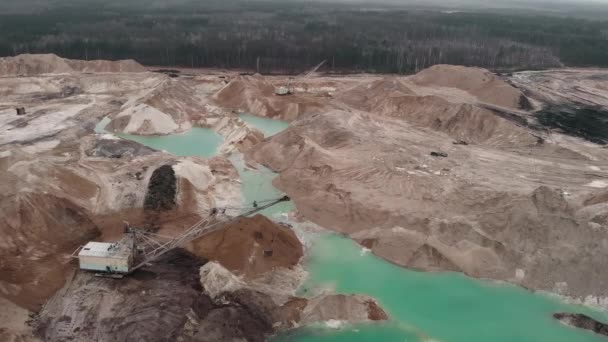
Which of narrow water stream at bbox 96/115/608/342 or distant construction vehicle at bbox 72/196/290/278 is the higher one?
distant construction vehicle at bbox 72/196/290/278

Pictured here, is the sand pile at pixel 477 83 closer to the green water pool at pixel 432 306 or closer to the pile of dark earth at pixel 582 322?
the green water pool at pixel 432 306

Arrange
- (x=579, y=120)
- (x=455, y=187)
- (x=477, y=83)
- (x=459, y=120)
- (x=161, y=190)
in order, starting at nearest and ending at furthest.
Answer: (x=161, y=190)
(x=455, y=187)
(x=459, y=120)
(x=579, y=120)
(x=477, y=83)

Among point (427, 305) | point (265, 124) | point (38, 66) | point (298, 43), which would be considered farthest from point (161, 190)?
point (298, 43)

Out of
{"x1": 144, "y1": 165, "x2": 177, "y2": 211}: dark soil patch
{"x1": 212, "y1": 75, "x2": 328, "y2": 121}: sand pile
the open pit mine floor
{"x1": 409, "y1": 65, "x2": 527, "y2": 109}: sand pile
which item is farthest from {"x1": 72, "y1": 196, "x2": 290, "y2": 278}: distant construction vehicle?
{"x1": 409, "y1": 65, "x2": 527, "y2": 109}: sand pile

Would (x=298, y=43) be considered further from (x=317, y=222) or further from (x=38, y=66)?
(x=317, y=222)

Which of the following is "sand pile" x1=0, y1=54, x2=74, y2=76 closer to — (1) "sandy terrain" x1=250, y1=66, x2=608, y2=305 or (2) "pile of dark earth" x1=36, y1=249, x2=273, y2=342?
(1) "sandy terrain" x1=250, y1=66, x2=608, y2=305

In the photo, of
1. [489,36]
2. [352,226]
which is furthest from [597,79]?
[352,226]
